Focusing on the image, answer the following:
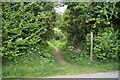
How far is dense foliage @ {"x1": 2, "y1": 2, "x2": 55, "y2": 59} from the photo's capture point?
558cm

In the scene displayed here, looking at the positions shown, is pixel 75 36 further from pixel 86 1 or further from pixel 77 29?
pixel 86 1

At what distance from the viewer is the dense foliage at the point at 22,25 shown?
5.58 m

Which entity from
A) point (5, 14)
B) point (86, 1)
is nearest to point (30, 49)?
point (5, 14)

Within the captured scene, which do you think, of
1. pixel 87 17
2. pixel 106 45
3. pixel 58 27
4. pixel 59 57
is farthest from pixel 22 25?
pixel 106 45

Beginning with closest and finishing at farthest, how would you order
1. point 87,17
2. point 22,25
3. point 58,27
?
point 22,25
point 87,17
point 58,27

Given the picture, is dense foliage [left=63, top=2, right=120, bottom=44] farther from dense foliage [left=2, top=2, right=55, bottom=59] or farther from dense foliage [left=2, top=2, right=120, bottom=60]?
dense foliage [left=2, top=2, right=55, bottom=59]

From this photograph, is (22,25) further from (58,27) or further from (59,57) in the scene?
(59,57)

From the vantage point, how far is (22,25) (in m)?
5.71

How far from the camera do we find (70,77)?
5207 mm

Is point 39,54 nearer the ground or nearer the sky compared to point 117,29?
nearer the ground

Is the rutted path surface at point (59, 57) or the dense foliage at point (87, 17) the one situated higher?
the dense foliage at point (87, 17)

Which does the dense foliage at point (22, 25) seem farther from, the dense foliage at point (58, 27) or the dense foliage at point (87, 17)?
the dense foliage at point (87, 17)

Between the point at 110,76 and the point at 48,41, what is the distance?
1.93 metres

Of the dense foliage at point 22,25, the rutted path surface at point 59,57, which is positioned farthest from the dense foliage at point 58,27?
the rutted path surface at point 59,57
